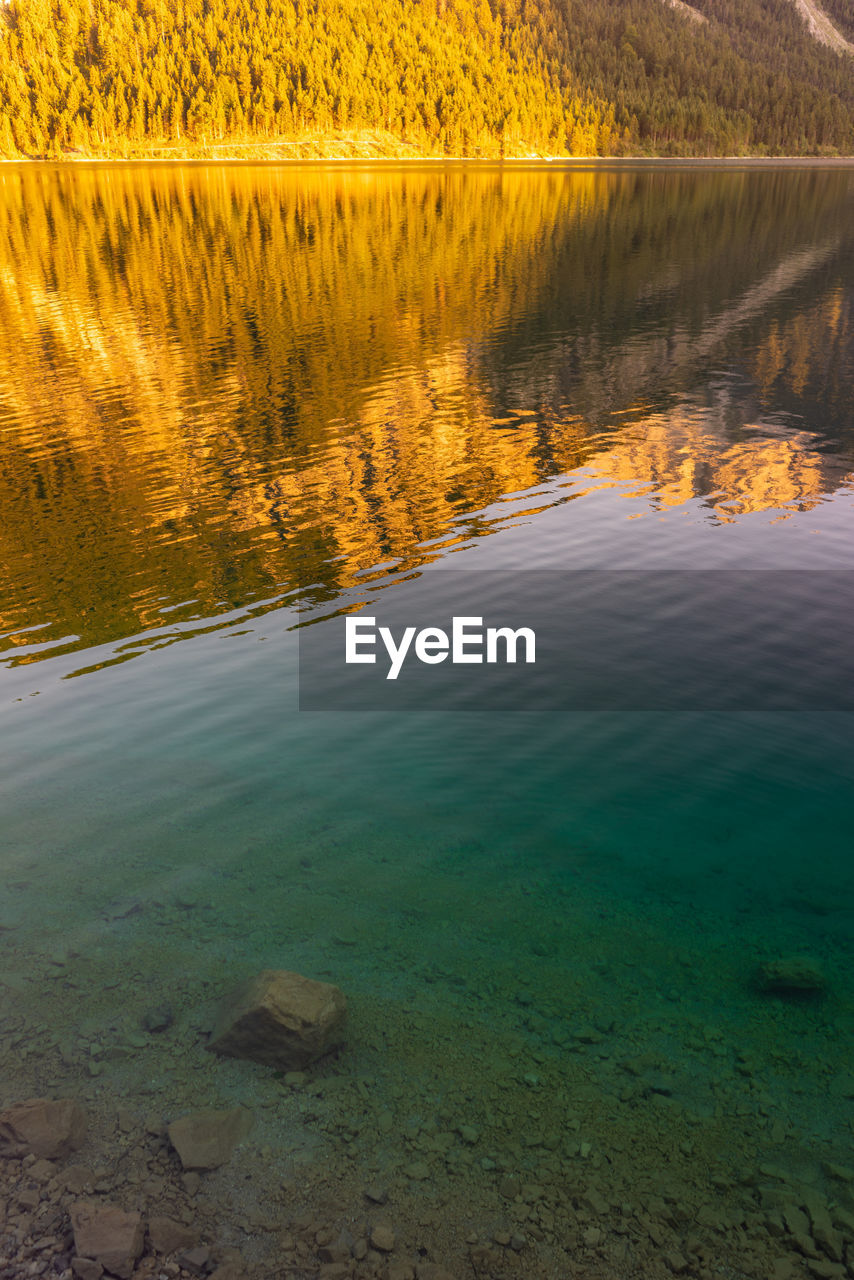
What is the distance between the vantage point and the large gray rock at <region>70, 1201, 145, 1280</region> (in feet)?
23.3

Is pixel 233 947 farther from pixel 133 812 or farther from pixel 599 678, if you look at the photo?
pixel 599 678

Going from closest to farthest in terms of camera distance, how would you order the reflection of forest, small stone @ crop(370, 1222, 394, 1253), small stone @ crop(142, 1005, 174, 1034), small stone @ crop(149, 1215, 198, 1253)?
small stone @ crop(149, 1215, 198, 1253) → small stone @ crop(370, 1222, 394, 1253) → small stone @ crop(142, 1005, 174, 1034) → the reflection of forest

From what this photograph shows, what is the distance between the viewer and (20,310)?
58250mm

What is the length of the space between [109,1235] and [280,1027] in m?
2.39

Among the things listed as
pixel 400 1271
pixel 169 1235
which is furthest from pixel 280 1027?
pixel 400 1271

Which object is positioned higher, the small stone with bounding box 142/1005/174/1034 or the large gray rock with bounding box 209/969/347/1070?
the large gray rock with bounding box 209/969/347/1070

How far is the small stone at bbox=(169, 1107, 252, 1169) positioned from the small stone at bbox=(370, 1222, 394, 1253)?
157 centimetres

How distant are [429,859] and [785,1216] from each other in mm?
6021

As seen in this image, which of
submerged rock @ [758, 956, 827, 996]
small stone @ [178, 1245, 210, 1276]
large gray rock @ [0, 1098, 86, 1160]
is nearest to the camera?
small stone @ [178, 1245, 210, 1276]

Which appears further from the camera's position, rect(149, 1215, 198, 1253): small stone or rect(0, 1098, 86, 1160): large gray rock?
rect(0, 1098, 86, 1160): large gray rock

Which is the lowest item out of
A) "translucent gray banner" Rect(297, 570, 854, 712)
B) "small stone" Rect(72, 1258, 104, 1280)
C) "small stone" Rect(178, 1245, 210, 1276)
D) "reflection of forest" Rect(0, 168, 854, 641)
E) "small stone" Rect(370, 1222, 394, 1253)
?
"translucent gray banner" Rect(297, 570, 854, 712)

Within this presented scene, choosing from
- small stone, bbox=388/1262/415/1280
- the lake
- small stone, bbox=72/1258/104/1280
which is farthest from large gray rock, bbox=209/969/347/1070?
small stone, bbox=72/1258/104/1280

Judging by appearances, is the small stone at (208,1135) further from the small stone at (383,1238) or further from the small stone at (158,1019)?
the small stone at (383,1238)

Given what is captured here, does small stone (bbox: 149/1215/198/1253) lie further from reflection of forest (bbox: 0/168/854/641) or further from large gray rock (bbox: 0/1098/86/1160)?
reflection of forest (bbox: 0/168/854/641)
